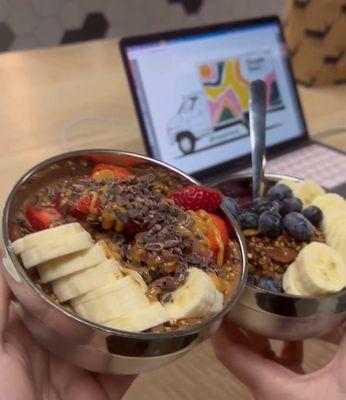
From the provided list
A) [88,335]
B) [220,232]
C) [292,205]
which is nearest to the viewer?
[88,335]

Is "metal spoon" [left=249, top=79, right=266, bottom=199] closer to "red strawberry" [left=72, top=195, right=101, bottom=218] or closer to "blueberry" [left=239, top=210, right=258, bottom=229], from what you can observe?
"blueberry" [left=239, top=210, right=258, bottom=229]

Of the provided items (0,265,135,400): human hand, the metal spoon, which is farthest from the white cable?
(0,265,135,400): human hand

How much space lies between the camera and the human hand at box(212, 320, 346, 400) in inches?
21.8

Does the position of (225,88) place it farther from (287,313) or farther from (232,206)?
Answer: (287,313)

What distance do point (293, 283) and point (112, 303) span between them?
0.21 metres

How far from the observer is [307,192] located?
0.71 meters

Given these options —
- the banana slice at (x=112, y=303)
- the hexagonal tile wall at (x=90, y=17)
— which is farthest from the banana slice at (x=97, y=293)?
the hexagonal tile wall at (x=90, y=17)

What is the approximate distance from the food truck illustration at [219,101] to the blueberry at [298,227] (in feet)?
0.97

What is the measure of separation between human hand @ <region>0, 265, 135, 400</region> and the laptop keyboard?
46 centimetres

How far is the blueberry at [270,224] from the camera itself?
2.04 feet

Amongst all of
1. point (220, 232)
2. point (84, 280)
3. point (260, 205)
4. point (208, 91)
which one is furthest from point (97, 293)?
point (208, 91)

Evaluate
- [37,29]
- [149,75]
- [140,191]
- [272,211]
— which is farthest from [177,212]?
[37,29]

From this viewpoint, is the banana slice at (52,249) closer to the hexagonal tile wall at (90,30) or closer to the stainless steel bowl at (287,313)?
the stainless steel bowl at (287,313)

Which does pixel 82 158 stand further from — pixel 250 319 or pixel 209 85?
pixel 209 85
